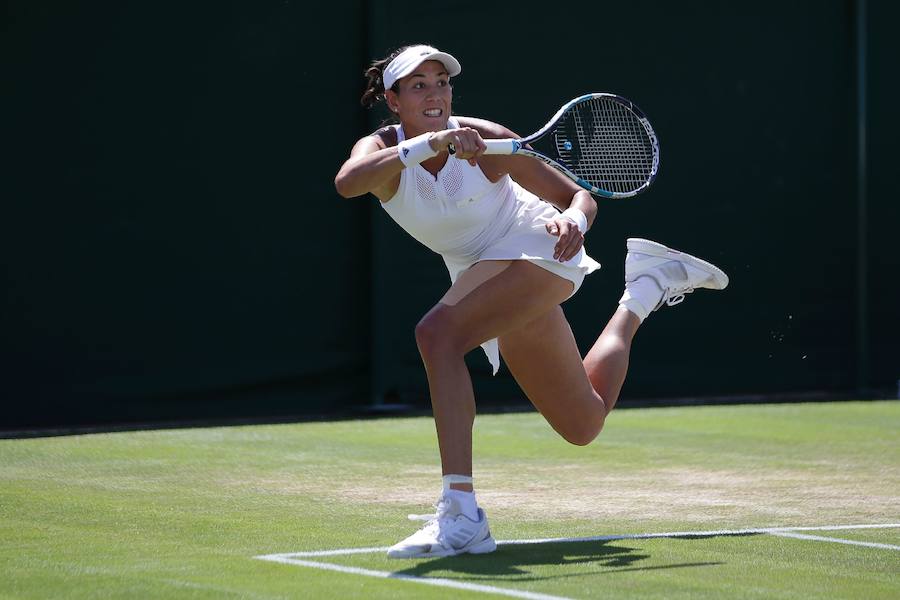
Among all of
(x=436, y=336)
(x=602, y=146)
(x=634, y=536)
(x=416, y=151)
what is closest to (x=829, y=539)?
(x=634, y=536)

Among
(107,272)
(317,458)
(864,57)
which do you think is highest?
(864,57)

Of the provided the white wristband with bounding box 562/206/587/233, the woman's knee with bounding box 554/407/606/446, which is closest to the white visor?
the white wristband with bounding box 562/206/587/233

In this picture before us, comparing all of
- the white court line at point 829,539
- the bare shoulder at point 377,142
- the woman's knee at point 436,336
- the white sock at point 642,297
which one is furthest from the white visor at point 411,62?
the white court line at point 829,539

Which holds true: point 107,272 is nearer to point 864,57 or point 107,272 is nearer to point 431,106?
point 431,106

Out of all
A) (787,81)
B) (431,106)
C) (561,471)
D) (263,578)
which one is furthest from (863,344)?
(263,578)

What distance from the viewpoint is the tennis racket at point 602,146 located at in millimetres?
4578

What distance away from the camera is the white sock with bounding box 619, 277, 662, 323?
5.47 metres

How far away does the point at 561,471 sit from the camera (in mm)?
6113

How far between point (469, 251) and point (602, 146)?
0.64 m

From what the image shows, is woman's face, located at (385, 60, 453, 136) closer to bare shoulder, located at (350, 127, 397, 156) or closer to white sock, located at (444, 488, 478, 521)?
bare shoulder, located at (350, 127, 397, 156)

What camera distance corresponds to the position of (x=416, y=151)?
13.4ft

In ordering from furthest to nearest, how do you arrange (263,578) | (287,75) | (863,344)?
(863,344) < (287,75) < (263,578)

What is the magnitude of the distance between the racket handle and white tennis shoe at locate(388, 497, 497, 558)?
3.10ft

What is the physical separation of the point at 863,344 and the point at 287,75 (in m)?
3.85
